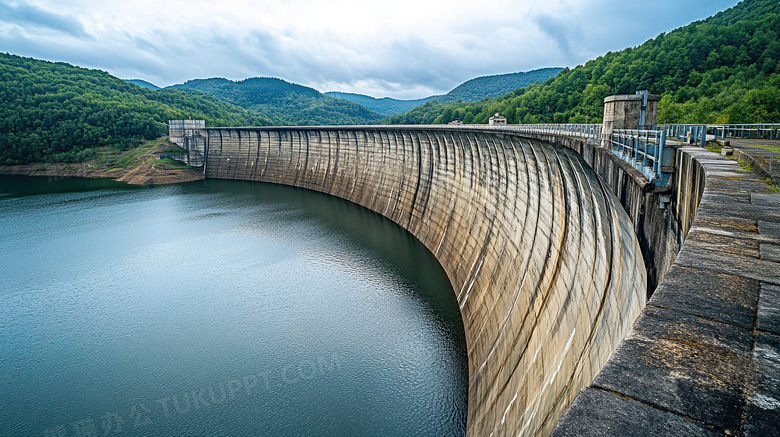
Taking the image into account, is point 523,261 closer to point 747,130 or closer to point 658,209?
point 747,130

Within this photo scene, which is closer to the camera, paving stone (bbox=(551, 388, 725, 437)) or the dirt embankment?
paving stone (bbox=(551, 388, 725, 437))

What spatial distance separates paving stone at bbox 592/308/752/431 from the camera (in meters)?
2.04

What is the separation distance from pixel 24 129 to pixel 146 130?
21.2 metres

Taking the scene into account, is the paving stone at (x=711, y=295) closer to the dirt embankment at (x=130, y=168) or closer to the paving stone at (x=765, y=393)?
the paving stone at (x=765, y=393)

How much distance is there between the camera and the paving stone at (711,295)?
2.69 meters

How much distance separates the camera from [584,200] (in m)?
13.8

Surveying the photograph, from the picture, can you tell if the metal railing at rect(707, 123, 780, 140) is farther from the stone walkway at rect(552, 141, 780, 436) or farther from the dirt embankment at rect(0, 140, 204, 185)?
the dirt embankment at rect(0, 140, 204, 185)

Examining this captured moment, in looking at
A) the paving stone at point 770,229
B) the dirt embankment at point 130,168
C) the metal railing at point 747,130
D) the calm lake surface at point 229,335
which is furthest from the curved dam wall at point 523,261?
the dirt embankment at point 130,168

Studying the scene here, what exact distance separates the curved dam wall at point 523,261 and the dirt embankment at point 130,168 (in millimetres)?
45619

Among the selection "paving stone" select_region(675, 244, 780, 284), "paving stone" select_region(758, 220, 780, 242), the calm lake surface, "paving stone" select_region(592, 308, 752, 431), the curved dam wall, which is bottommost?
the calm lake surface

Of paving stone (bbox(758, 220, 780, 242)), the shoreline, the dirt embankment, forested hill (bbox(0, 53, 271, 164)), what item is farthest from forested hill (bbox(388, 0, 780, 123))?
forested hill (bbox(0, 53, 271, 164))

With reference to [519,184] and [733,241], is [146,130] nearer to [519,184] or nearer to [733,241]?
[519,184]

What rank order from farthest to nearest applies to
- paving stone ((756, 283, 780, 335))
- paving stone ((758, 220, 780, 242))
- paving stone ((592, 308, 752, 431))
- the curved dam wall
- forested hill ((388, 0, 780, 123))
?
forested hill ((388, 0, 780, 123)) → the curved dam wall → paving stone ((758, 220, 780, 242)) → paving stone ((756, 283, 780, 335)) → paving stone ((592, 308, 752, 431))

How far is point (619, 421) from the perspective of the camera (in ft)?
6.46
